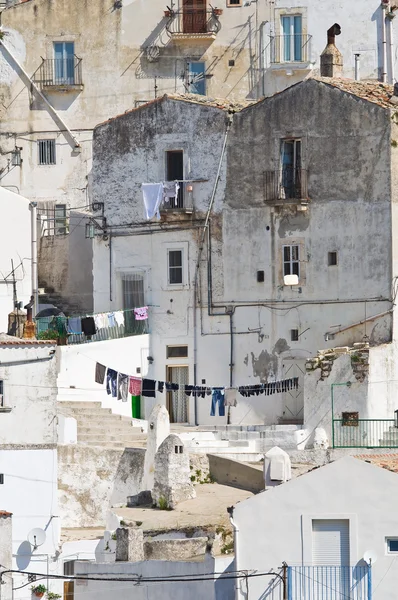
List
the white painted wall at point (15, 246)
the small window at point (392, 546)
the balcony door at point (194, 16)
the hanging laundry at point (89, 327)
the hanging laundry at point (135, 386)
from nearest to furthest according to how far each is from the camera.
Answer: the small window at point (392, 546), the hanging laundry at point (135, 386), the hanging laundry at point (89, 327), the white painted wall at point (15, 246), the balcony door at point (194, 16)

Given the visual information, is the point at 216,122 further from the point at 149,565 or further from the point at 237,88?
the point at 149,565

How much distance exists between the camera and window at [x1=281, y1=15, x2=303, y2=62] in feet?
248

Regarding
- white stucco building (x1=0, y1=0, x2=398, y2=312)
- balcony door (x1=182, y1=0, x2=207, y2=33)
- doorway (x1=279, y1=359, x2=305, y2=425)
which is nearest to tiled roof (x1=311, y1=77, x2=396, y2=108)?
white stucco building (x1=0, y1=0, x2=398, y2=312)

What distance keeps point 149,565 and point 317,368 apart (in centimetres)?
1290

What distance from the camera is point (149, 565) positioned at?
52344 mm

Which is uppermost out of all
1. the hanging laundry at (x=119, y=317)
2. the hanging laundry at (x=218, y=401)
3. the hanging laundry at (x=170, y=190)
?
the hanging laundry at (x=170, y=190)

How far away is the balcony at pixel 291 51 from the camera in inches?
2975

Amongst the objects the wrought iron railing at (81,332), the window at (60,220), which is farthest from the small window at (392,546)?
the window at (60,220)

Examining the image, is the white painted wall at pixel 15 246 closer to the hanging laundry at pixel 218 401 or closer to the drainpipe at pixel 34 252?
the drainpipe at pixel 34 252

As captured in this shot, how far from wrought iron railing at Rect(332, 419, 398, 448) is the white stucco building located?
49.5 ft

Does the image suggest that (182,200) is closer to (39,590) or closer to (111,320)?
(111,320)

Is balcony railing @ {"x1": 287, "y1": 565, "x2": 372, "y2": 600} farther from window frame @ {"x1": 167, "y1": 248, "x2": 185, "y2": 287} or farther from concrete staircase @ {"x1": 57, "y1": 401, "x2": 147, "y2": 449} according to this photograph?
window frame @ {"x1": 167, "y1": 248, "x2": 185, "y2": 287}

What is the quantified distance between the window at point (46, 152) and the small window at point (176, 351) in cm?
1182

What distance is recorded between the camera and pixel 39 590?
56.2 metres
